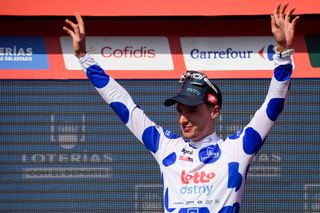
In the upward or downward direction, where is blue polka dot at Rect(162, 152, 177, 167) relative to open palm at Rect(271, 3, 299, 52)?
downward

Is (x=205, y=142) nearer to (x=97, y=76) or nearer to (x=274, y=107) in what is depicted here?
(x=274, y=107)

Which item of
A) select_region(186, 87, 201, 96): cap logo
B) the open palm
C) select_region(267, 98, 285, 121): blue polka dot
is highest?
the open palm

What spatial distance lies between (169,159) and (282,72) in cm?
71

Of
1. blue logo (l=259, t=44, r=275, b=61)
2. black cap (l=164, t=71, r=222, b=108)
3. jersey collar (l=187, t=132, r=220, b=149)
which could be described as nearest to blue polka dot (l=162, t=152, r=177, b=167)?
jersey collar (l=187, t=132, r=220, b=149)

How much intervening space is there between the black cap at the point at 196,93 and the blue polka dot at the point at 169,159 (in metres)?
0.25

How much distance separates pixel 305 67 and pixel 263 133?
2.21 metres

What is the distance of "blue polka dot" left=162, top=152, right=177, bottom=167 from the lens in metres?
4.13

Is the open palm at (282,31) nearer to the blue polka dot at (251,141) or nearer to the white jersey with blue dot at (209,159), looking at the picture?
the white jersey with blue dot at (209,159)

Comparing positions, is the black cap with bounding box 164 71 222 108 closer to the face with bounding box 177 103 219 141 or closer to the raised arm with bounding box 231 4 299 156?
the face with bounding box 177 103 219 141

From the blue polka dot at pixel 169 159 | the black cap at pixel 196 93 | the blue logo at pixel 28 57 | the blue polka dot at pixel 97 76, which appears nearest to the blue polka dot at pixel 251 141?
the black cap at pixel 196 93

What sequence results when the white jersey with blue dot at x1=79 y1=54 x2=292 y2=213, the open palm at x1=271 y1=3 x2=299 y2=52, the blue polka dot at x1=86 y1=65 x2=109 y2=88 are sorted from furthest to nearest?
the blue polka dot at x1=86 y1=65 x2=109 y2=88 < the white jersey with blue dot at x1=79 y1=54 x2=292 y2=213 < the open palm at x1=271 y1=3 x2=299 y2=52

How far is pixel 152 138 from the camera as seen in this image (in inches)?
166

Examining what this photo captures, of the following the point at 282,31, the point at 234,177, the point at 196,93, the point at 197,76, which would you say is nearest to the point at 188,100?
the point at 196,93

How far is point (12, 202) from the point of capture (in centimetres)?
618
